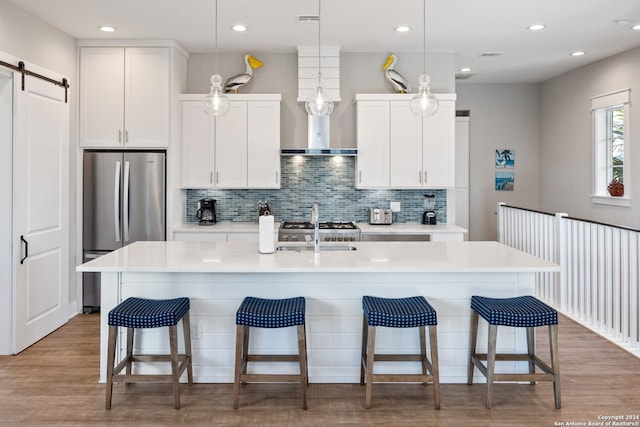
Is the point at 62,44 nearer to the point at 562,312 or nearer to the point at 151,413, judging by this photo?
the point at 151,413

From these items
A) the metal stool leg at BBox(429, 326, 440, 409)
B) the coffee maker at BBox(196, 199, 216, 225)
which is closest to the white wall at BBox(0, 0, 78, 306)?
the coffee maker at BBox(196, 199, 216, 225)

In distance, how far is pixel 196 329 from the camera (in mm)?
3135

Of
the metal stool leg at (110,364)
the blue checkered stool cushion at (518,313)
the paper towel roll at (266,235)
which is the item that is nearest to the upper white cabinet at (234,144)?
the paper towel roll at (266,235)

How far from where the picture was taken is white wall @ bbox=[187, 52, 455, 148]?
5.41 meters

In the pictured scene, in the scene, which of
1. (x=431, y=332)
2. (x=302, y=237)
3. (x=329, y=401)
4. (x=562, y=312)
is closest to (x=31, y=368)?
(x=329, y=401)

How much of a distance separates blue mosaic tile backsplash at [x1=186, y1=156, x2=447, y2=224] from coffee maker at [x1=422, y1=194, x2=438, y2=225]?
0.17 ft

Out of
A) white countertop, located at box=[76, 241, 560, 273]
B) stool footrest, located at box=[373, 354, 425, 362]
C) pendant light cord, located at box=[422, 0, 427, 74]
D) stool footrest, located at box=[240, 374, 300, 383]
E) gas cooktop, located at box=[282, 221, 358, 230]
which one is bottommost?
stool footrest, located at box=[240, 374, 300, 383]

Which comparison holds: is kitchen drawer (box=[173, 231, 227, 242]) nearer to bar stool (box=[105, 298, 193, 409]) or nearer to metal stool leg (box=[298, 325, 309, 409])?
bar stool (box=[105, 298, 193, 409])

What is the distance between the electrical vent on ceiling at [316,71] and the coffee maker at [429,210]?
60.9 inches

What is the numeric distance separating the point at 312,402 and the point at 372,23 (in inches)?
131

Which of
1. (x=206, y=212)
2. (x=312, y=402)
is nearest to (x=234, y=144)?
(x=206, y=212)

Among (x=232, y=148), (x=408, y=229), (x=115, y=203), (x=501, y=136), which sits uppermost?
(x=501, y=136)

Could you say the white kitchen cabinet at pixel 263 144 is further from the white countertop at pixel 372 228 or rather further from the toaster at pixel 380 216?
the toaster at pixel 380 216

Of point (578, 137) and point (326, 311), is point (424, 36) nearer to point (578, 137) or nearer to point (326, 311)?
point (578, 137)
